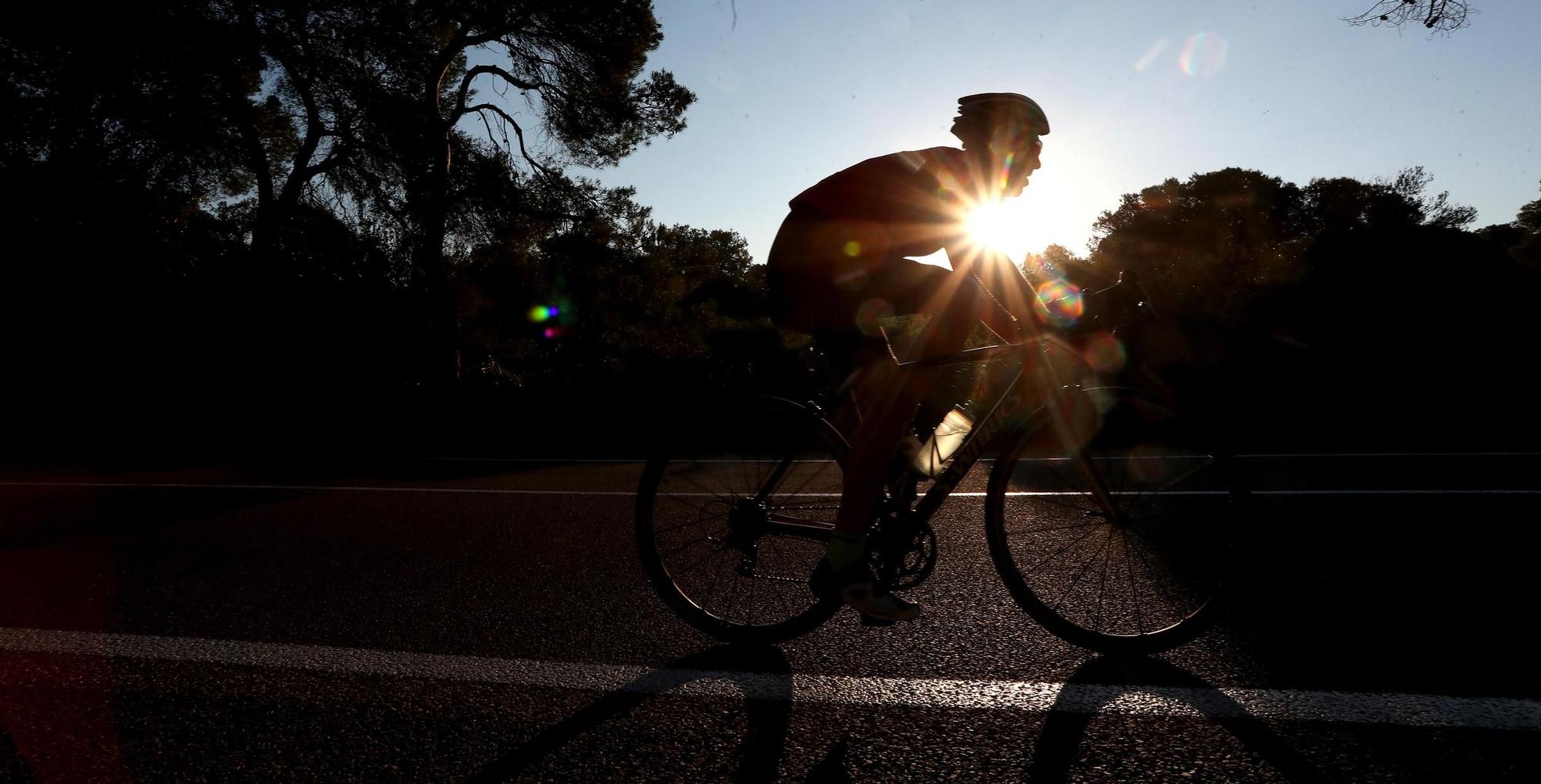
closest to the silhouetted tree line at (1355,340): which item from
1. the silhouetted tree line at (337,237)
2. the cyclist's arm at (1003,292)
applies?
the silhouetted tree line at (337,237)

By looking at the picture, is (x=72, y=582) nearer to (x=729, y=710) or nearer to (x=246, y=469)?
(x=729, y=710)

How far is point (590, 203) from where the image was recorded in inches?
771

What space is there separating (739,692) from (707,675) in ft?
0.58

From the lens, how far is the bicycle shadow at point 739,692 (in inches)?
83.5

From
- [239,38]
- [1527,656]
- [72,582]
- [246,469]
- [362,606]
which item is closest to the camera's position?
[1527,656]

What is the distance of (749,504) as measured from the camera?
3207 mm

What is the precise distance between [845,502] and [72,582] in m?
3.57

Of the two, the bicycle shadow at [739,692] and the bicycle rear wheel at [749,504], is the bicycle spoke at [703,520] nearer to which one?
the bicycle rear wheel at [749,504]

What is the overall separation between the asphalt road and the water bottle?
1.83 ft

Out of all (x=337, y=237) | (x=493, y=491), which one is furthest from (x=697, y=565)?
(x=337, y=237)

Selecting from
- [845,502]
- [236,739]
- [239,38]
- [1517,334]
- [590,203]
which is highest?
[239,38]

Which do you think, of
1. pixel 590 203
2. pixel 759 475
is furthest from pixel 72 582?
pixel 590 203

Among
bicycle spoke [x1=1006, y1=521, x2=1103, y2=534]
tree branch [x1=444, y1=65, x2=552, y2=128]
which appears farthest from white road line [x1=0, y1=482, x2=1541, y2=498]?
tree branch [x1=444, y1=65, x2=552, y2=128]

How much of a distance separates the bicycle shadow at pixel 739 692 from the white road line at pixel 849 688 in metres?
0.01
